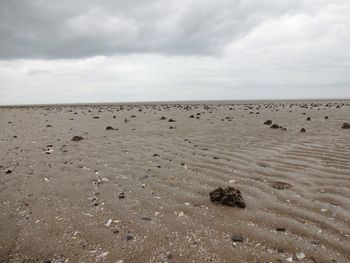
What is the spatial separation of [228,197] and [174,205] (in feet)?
2.79

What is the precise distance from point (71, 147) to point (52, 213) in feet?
18.6

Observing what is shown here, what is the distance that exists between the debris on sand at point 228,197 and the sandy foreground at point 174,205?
0.29ft

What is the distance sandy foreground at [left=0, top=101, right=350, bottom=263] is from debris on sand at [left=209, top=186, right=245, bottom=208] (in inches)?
3.5

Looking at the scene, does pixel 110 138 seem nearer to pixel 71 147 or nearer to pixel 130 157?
pixel 71 147

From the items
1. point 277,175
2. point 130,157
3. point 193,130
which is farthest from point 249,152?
point 193,130

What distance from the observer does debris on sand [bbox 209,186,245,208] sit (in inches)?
207

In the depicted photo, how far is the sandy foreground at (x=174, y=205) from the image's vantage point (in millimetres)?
4039

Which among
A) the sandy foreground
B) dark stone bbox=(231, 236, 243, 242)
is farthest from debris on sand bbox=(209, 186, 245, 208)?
dark stone bbox=(231, 236, 243, 242)

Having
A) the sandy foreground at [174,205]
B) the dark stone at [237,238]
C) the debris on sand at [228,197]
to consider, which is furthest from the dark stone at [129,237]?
the debris on sand at [228,197]

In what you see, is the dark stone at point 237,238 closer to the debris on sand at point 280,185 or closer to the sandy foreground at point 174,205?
the sandy foreground at point 174,205

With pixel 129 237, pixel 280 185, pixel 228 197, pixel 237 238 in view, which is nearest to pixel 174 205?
pixel 228 197

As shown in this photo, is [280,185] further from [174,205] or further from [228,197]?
[174,205]

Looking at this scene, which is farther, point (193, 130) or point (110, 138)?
point (193, 130)

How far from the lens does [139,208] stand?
5.33m
